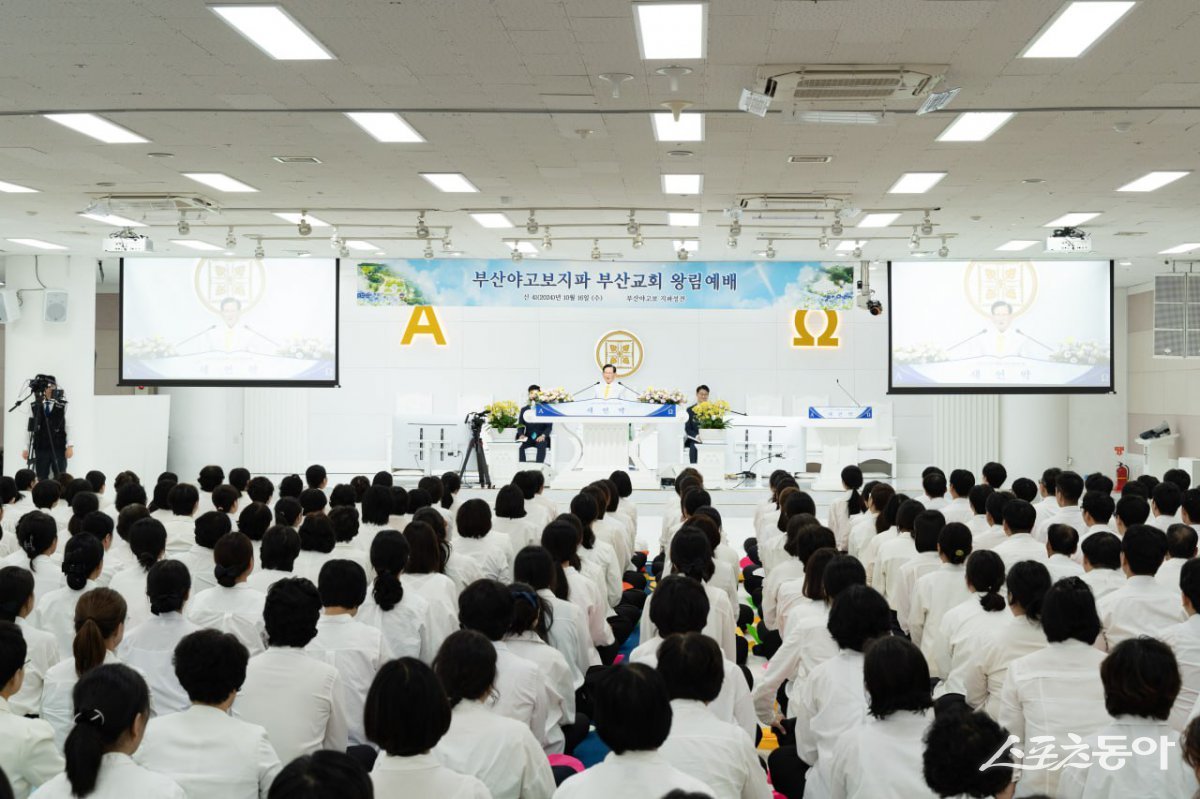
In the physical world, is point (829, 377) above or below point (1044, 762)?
above

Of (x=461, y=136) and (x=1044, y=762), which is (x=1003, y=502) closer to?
(x=1044, y=762)

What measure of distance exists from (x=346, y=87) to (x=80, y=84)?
1472 mm

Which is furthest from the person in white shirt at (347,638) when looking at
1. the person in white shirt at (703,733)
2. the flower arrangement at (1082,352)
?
the flower arrangement at (1082,352)

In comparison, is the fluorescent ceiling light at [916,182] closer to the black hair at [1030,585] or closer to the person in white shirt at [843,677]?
the black hair at [1030,585]

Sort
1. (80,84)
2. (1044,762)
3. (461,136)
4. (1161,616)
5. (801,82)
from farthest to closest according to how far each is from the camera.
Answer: (461,136), (80,84), (801,82), (1161,616), (1044,762)

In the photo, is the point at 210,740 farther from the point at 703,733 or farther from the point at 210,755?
the point at 703,733

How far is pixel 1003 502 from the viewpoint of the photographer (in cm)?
686

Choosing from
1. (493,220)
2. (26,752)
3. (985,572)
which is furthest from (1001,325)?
(26,752)

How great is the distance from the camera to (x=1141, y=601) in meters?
4.76

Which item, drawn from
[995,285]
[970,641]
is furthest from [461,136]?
[995,285]

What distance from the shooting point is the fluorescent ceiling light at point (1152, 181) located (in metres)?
8.80

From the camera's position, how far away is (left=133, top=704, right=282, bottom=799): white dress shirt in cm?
291

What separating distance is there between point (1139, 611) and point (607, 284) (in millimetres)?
10130

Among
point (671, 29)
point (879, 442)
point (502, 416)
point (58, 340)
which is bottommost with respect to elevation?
point (879, 442)
